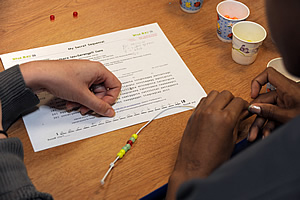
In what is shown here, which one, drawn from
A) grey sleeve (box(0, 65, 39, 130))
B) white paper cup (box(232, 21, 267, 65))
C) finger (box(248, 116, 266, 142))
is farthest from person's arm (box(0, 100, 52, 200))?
white paper cup (box(232, 21, 267, 65))

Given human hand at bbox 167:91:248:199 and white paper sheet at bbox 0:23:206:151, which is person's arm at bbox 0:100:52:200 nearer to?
white paper sheet at bbox 0:23:206:151

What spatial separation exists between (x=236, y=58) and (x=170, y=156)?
15.3 inches

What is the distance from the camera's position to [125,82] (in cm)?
100

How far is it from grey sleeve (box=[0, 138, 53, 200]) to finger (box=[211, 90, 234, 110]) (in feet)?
1.33

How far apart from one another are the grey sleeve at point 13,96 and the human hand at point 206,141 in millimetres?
391

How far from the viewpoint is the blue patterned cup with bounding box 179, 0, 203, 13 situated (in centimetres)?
119

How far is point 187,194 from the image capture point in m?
0.54

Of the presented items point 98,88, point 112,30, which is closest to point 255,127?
point 98,88

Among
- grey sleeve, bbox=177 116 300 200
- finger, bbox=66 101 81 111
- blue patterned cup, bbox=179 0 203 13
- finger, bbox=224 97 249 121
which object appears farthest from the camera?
blue patterned cup, bbox=179 0 203 13

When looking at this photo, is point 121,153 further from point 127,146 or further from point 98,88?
point 98,88

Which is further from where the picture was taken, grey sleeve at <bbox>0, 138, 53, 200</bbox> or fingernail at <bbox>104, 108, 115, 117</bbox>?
fingernail at <bbox>104, 108, 115, 117</bbox>

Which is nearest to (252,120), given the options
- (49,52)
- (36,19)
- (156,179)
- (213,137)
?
(213,137)

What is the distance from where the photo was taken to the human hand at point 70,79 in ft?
2.90

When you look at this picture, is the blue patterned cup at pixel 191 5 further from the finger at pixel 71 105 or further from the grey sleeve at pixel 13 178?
the grey sleeve at pixel 13 178
